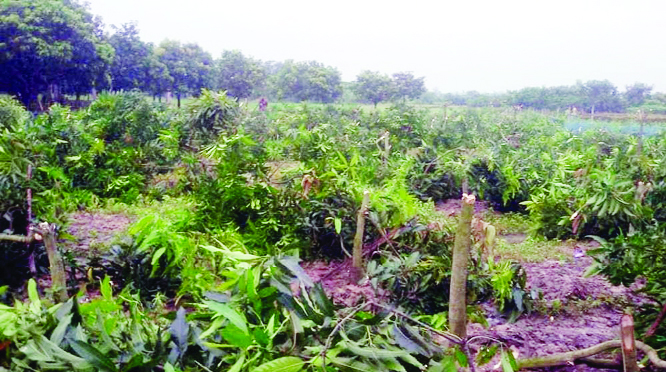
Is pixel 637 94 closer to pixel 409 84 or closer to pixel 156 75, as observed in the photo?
pixel 409 84

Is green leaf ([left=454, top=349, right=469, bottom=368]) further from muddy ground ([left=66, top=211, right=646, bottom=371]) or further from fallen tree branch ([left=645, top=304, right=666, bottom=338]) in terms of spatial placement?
fallen tree branch ([left=645, top=304, right=666, bottom=338])

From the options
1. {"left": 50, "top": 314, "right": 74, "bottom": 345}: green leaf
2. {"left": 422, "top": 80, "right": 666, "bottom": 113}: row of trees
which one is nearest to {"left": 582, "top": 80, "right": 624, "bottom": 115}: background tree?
{"left": 422, "top": 80, "right": 666, "bottom": 113}: row of trees

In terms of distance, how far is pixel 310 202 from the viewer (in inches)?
165

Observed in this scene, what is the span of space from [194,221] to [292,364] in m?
3.17

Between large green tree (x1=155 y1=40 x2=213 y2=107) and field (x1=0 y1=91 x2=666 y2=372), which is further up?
large green tree (x1=155 y1=40 x2=213 y2=107)

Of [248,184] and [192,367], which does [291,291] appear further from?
[248,184]

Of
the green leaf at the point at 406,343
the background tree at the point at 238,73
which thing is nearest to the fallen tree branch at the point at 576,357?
the green leaf at the point at 406,343

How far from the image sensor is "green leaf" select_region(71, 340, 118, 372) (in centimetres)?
109

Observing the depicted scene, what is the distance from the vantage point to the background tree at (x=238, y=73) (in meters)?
27.3

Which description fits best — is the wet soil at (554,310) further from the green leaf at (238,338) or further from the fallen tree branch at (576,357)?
the green leaf at (238,338)

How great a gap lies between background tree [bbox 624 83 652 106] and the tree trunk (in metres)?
26.3

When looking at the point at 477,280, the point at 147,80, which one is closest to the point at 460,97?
the point at 147,80

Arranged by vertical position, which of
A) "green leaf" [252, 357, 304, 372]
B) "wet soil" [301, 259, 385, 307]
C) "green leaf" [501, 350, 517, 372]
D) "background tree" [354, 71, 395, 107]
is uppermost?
"background tree" [354, 71, 395, 107]

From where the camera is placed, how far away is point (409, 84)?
30.0 meters
